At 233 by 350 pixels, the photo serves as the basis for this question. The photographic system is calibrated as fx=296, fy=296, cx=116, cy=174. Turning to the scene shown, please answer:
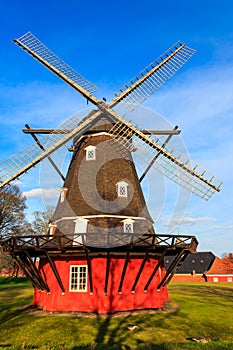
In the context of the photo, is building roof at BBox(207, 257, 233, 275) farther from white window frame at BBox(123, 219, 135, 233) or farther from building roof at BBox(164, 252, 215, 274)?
white window frame at BBox(123, 219, 135, 233)

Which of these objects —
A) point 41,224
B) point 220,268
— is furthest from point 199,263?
point 41,224

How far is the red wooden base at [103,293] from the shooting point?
15828mm

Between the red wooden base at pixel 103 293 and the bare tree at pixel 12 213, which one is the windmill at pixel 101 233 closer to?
the red wooden base at pixel 103 293

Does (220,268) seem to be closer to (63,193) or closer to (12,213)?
(12,213)

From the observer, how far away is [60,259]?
55.4 feet

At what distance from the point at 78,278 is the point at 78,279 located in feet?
0.17

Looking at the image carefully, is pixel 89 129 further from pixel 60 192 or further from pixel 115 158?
pixel 60 192

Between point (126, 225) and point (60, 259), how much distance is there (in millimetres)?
4238

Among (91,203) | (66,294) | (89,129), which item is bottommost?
(66,294)

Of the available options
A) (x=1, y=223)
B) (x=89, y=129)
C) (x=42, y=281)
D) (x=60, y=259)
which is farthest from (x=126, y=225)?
(x=1, y=223)

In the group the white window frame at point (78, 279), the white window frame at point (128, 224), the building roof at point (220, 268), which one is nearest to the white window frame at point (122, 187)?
the white window frame at point (128, 224)

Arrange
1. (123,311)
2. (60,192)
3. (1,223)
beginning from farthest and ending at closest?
(1,223)
(60,192)
(123,311)

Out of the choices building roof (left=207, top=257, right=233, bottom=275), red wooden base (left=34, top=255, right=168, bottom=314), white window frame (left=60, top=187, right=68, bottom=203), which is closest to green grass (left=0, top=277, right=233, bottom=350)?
red wooden base (left=34, top=255, right=168, bottom=314)

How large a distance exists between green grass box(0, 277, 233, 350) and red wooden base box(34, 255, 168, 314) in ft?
2.64
